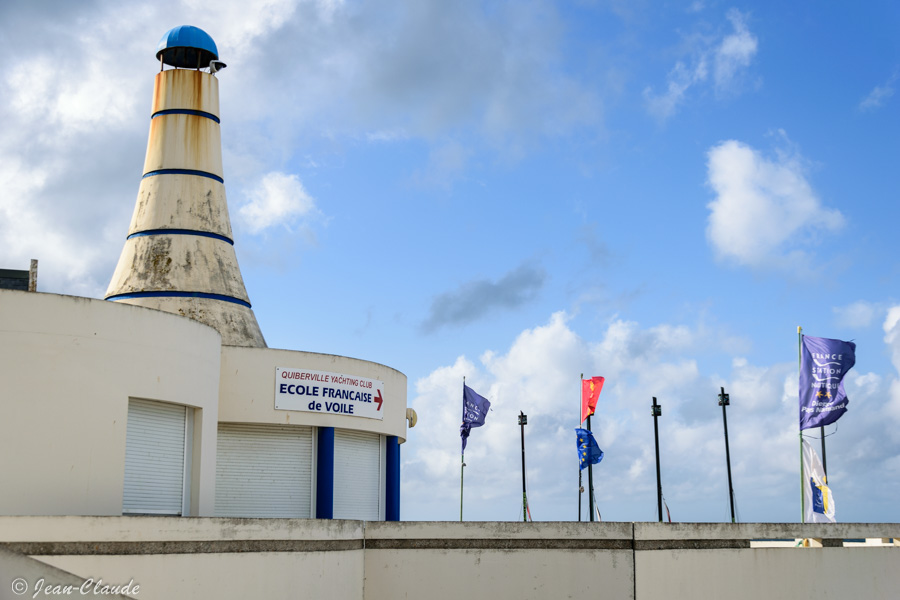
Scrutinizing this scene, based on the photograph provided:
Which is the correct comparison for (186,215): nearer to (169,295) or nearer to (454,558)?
(169,295)

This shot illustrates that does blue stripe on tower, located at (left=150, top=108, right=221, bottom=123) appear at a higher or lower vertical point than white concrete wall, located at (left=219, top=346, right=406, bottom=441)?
higher

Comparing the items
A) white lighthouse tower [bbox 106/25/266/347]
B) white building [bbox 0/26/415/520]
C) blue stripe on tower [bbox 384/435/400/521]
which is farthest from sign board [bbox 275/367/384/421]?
white lighthouse tower [bbox 106/25/266/347]

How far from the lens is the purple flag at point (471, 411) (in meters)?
47.3

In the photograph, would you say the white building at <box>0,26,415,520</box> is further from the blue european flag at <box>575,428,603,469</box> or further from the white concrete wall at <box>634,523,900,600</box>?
the blue european flag at <box>575,428,603,469</box>

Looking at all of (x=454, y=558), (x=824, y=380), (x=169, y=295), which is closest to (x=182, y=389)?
(x=169, y=295)

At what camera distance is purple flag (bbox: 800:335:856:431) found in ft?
113

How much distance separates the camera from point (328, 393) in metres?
27.5

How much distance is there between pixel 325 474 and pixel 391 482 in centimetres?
334

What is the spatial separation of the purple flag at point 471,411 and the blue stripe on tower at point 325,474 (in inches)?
805

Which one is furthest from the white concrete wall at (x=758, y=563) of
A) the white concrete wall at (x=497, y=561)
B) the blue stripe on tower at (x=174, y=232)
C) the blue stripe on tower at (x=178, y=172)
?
the blue stripe on tower at (x=178, y=172)

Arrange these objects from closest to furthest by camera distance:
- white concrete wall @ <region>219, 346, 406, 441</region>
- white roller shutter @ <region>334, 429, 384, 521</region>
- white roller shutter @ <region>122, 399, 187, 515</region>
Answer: white roller shutter @ <region>122, 399, 187, 515</region>, white concrete wall @ <region>219, 346, 406, 441</region>, white roller shutter @ <region>334, 429, 384, 521</region>

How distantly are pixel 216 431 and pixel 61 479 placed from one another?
5.27 metres

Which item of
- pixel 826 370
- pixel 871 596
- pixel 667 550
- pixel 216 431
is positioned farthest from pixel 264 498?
pixel 826 370

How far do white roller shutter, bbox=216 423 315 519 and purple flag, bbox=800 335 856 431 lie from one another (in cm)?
1777
